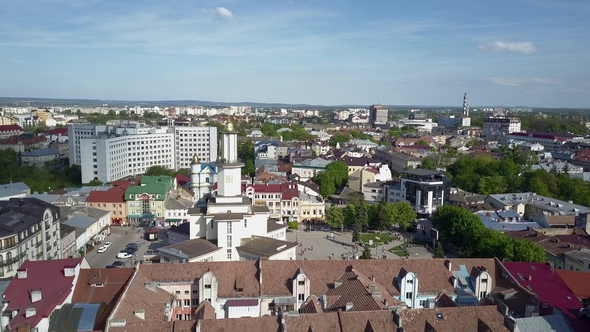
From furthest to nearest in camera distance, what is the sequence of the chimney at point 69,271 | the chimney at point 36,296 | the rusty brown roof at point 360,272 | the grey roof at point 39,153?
1. the grey roof at point 39,153
2. the rusty brown roof at point 360,272
3. the chimney at point 69,271
4. the chimney at point 36,296

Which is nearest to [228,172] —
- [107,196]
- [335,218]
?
[335,218]

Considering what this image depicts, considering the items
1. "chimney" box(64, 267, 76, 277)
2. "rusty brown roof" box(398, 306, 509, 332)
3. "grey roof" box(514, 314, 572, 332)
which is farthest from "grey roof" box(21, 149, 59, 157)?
"grey roof" box(514, 314, 572, 332)

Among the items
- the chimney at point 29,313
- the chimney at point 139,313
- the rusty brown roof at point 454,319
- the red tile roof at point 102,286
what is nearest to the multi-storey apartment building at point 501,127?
the rusty brown roof at point 454,319

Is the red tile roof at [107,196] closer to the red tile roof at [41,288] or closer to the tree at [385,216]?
the red tile roof at [41,288]

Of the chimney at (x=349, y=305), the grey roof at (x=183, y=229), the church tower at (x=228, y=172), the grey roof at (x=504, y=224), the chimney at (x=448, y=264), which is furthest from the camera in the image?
the grey roof at (x=504, y=224)

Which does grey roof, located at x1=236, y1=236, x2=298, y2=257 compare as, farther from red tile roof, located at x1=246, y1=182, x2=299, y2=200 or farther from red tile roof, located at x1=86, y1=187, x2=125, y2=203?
red tile roof, located at x1=86, y1=187, x2=125, y2=203
